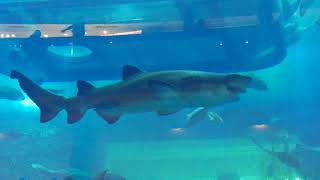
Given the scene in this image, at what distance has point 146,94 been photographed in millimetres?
3350

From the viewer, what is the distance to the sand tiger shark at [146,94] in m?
3.12

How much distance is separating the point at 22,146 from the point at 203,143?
268 inches

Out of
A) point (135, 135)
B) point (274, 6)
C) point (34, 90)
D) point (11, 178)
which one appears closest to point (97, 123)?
point (135, 135)

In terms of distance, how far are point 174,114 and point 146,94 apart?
6.45 m

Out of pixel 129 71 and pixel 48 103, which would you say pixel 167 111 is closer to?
pixel 129 71

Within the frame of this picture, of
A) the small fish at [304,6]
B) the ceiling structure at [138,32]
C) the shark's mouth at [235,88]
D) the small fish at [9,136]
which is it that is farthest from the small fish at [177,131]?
the shark's mouth at [235,88]

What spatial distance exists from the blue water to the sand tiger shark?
118 inches

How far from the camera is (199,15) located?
7.70 m

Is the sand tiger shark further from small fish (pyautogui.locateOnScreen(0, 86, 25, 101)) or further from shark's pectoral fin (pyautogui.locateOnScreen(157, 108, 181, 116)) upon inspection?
small fish (pyautogui.locateOnScreen(0, 86, 25, 101))

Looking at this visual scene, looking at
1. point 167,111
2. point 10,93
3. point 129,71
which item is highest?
point 129,71

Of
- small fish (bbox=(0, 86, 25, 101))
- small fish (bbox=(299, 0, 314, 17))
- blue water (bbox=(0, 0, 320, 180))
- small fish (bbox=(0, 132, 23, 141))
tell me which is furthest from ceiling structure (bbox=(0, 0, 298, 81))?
small fish (bbox=(0, 132, 23, 141))

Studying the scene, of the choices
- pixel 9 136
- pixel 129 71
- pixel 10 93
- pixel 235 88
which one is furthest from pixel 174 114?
pixel 9 136

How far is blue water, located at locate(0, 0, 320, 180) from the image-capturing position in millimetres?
7969

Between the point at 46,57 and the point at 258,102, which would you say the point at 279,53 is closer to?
the point at 46,57
